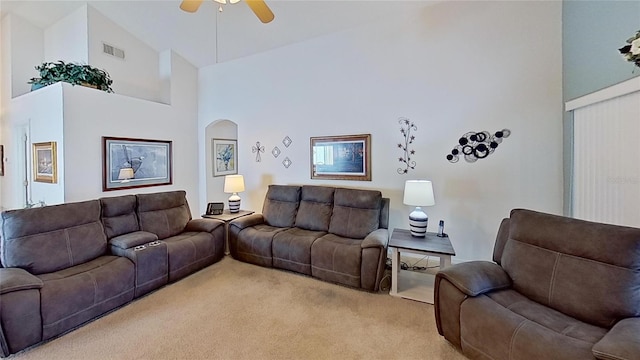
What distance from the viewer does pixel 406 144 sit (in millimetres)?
3873

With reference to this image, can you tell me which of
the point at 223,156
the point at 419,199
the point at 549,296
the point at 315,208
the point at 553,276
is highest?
the point at 223,156

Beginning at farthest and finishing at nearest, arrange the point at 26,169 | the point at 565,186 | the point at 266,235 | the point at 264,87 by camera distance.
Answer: the point at 264,87 → the point at 26,169 → the point at 266,235 → the point at 565,186

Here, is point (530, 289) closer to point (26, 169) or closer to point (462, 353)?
point (462, 353)

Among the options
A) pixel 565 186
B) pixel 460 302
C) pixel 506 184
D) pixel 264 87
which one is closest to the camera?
pixel 460 302

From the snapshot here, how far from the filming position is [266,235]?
149 inches

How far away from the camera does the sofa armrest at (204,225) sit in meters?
3.93

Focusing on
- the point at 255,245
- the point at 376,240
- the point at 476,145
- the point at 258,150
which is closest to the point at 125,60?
the point at 258,150

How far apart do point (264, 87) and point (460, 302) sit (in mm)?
4404

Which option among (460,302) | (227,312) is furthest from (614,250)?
(227,312)

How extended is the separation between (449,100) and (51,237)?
15.2 feet

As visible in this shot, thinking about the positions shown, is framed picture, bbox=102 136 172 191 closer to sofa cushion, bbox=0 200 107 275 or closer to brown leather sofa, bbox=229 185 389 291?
sofa cushion, bbox=0 200 107 275

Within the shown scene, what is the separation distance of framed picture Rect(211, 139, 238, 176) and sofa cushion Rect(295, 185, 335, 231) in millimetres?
2664

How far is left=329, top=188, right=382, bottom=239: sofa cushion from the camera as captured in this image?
11.8ft

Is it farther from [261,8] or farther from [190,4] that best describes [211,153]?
[261,8]
